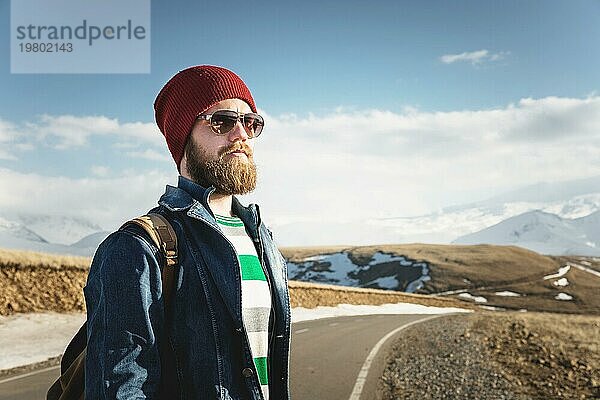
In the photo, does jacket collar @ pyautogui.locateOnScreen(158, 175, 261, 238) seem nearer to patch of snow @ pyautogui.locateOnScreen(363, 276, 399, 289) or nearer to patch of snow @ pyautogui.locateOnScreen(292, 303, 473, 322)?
patch of snow @ pyautogui.locateOnScreen(292, 303, 473, 322)

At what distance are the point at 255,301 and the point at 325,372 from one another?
960cm

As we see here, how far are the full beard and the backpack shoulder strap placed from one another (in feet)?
1.14

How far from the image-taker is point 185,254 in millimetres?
2139

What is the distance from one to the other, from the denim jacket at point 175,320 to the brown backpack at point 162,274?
0.03 meters

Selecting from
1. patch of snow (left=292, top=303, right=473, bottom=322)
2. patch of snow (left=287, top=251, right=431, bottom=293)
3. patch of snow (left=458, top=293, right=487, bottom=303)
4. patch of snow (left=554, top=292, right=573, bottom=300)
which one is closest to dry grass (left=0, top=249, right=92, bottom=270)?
patch of snow (left=292, top=303, right=473, bottom=322)

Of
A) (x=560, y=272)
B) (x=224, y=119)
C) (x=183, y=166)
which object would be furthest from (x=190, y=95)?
(x=560, y=272)

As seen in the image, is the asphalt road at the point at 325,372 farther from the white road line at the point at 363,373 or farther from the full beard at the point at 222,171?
the full beard at the point at 222,171

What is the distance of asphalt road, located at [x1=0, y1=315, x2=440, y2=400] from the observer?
9062 millimetres

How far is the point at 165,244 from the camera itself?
207 centimetres

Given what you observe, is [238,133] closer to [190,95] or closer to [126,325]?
[190,95]

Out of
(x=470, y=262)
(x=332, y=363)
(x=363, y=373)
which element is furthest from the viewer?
(x=470, y=262)

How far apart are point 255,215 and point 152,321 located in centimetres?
74

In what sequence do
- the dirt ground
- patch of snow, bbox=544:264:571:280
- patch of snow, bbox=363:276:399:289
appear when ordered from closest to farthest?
the dirt ground
patch of snow, bbox=544:264:571:280
patch of snow, bbox=363:276:399:289

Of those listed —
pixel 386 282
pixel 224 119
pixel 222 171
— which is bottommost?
pixel 386 282
